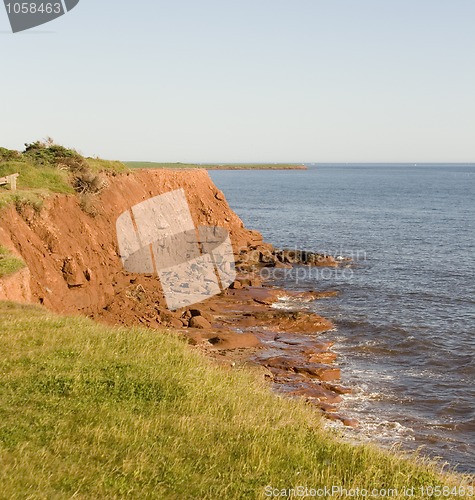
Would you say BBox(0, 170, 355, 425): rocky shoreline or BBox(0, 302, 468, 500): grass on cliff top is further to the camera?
BBox(0, 170, 355, 425): rocky shoreline

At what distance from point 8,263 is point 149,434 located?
1339 cm

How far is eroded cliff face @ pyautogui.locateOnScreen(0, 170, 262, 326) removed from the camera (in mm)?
26000

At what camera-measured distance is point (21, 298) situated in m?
22.5

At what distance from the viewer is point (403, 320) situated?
3312cm

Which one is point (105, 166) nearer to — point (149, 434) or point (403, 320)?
point (403, 320)

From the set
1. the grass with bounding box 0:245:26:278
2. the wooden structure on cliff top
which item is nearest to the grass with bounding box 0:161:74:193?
the wooden structure on cliff top

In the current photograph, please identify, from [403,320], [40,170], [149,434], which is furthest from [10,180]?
[149,434]

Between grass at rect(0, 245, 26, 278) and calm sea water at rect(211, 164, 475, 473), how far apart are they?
1316 centimetres

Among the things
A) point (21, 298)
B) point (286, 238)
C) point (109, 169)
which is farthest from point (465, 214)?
point (21, 298)

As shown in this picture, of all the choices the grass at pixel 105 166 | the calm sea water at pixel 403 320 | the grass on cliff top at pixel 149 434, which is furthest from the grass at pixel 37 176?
the grass on cliff top at pixel 149 434

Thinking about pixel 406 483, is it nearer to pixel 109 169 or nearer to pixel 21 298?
pixel 21 298

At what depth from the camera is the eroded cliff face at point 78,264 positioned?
26000 millimetres

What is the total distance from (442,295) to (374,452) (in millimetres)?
28874

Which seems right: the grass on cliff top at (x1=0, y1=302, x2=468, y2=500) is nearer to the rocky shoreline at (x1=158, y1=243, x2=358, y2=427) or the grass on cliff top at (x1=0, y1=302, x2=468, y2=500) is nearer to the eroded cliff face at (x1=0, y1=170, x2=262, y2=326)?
the rocky shoreline at (x1=158, y1=243, x2=358, y2=427)
